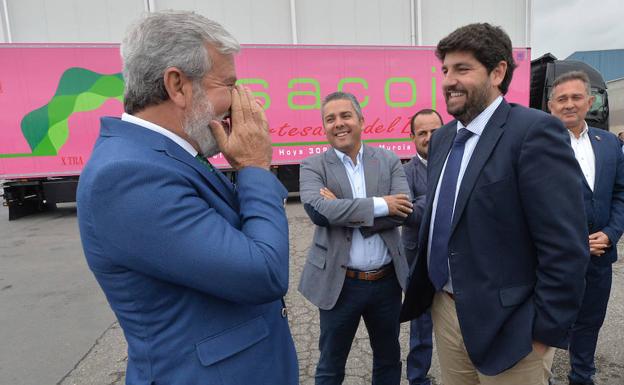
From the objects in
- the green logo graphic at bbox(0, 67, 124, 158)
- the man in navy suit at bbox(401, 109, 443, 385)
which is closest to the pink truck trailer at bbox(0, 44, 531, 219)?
the green logo graphic at bbox(0, 67, 124, 158)

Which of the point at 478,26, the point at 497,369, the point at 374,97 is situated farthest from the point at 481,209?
the point at 374,97

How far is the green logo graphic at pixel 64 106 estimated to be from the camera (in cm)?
780

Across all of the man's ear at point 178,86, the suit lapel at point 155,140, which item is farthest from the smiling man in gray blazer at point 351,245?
the man's ear at point 178,86

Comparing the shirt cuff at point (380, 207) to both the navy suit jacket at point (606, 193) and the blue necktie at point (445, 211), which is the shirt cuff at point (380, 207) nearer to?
the blue necktie at point (445, 211)

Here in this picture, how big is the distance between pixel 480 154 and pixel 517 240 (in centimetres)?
35

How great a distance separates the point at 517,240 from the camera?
1.39 m

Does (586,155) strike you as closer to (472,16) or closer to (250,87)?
(250,87)

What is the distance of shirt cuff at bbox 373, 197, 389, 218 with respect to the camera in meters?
1.94

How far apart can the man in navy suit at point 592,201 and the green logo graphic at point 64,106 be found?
8209 millimetres

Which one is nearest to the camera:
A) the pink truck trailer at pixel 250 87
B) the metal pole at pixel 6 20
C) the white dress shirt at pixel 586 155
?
the white dress shirt at pixel 586 155

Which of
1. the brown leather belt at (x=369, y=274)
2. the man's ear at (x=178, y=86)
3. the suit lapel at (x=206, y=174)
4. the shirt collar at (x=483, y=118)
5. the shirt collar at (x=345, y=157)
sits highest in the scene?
the man's ear at (x=178, y=86)

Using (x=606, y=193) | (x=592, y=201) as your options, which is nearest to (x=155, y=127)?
Answer: (x=592, y=201)

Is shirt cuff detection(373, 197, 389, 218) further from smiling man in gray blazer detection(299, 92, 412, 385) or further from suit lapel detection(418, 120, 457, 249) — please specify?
suit lapel detection(418, 120, 457, 249)

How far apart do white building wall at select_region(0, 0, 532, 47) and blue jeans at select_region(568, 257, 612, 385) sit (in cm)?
1265
